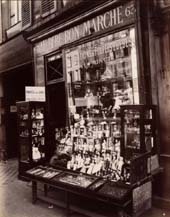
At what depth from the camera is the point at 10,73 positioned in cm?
1195

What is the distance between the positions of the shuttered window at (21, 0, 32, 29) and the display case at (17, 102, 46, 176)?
358 cm

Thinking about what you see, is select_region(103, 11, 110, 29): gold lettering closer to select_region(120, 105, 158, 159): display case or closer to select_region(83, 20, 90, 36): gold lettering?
select_region(83, 20, 90, 36): gold lettering

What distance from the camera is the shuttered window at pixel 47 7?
8.80 metres

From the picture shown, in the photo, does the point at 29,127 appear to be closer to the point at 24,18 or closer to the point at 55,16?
the point at 55,16

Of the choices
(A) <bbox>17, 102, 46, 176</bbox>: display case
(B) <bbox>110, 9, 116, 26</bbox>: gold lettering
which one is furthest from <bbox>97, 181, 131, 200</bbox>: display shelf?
(B) <bbox>110, 9, 116, 26</bbox>: gold lettering

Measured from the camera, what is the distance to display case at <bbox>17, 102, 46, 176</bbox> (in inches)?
295

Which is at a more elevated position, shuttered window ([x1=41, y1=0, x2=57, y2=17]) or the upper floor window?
the upper floor window

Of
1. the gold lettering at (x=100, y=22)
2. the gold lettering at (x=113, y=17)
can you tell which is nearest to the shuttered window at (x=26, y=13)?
the gold lettering at (x=100, y=22)

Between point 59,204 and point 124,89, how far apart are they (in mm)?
2554

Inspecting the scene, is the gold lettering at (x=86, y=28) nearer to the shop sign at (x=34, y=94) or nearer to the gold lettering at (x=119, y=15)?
the gold lettering at (x=119, y=15)

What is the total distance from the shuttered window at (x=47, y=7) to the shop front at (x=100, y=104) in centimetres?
80

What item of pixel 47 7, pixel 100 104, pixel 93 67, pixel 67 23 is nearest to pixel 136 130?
pixel 100 104

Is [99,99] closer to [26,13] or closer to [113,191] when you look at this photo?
[113,191]

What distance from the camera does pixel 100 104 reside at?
703 centimetres
